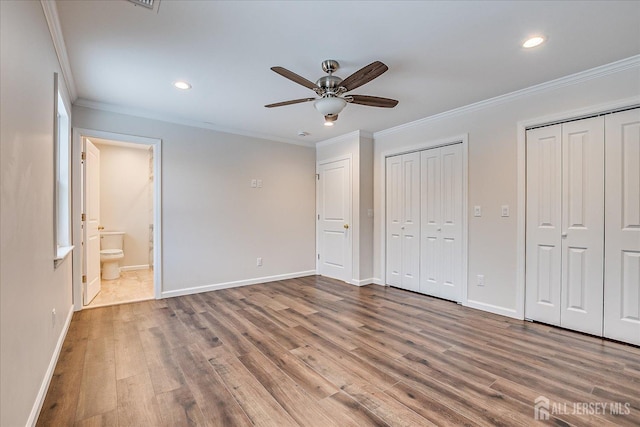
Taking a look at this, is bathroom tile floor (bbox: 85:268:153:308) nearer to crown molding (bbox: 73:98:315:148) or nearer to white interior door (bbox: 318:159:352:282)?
crown molding (bbox: 73:98:315:148)

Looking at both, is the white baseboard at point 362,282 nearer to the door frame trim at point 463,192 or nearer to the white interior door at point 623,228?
the door frame trim at point 463,192

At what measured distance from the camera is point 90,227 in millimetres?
3797

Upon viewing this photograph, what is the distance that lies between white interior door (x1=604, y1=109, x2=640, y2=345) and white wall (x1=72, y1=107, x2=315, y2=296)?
3.90 metres

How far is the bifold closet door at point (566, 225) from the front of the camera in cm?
272

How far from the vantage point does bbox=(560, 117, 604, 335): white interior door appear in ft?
8.87

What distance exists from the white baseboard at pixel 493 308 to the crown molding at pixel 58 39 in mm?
4556

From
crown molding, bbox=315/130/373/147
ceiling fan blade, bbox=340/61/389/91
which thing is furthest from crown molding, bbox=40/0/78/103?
crown molding, bbox=315/130/373/147

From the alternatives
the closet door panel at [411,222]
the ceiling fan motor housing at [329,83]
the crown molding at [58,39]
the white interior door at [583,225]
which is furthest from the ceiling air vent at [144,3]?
the white interior door at [583,225]

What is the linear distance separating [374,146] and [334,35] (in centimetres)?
280

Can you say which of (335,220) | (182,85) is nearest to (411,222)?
(335,220)

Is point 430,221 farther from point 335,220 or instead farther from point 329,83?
point 329,83

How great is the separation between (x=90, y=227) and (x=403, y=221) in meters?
4.22

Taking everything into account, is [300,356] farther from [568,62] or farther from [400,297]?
[568,62]

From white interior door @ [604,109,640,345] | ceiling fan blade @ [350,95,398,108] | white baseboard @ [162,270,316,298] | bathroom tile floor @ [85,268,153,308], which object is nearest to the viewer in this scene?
white interior door @ [604,109,640,345]
